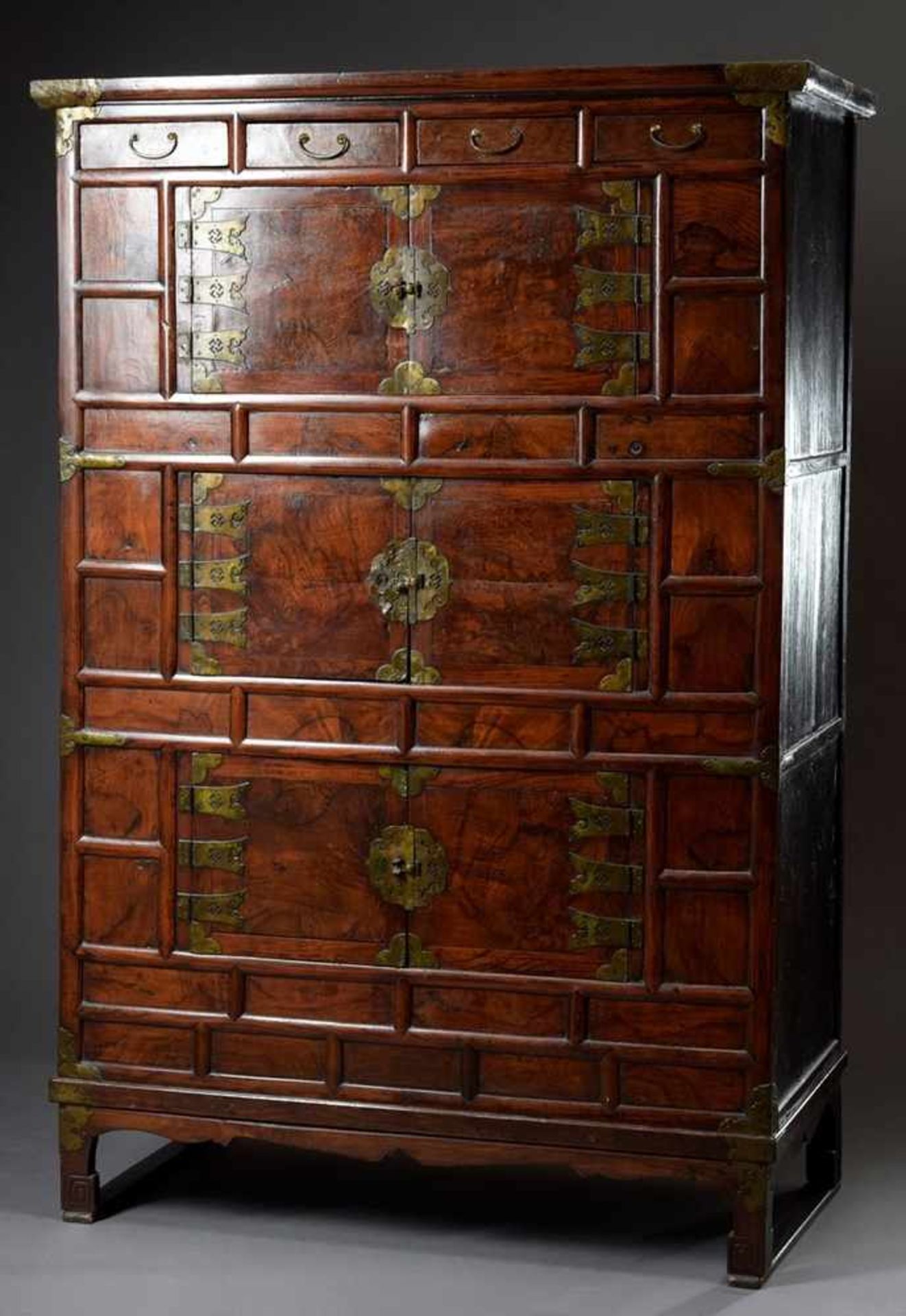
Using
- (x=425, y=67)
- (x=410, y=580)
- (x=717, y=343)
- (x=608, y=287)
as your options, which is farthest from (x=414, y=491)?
(x=425, y=67)

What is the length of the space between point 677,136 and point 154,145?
107 cm

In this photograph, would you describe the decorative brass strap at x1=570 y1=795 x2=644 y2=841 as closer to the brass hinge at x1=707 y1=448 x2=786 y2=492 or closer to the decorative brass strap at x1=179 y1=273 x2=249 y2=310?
the brass hinge at x1=707 y1=448 x2=786 y2=492

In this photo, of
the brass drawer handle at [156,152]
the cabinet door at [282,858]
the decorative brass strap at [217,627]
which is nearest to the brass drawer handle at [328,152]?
the brass drawer handle at [156,152]

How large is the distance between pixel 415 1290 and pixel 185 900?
94 centimetres

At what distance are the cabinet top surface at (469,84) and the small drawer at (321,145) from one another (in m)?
0.06

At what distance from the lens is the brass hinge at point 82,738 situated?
5.71m

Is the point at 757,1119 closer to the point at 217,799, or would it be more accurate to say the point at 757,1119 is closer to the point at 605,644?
the point at 605,644

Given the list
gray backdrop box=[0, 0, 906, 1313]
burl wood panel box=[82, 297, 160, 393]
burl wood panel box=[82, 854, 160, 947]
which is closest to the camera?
burl wood panel box=[82, 297, 160, 393]

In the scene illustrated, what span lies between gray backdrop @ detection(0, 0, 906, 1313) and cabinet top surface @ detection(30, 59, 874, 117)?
1066mm

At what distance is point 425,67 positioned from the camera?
682 centimetres

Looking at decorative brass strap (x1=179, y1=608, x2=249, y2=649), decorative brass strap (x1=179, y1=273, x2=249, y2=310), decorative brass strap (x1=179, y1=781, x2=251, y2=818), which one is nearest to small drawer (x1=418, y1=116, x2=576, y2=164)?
decorative brass strap (x1=179, y1=273, x2=249, y2=310)

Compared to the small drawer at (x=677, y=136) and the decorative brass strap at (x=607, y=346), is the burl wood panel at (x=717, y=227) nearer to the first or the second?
the small drawer at (x=677, y=136)

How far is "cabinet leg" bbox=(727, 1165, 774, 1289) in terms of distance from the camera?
5.44 metres

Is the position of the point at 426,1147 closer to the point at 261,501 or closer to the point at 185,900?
the point at 185,900
